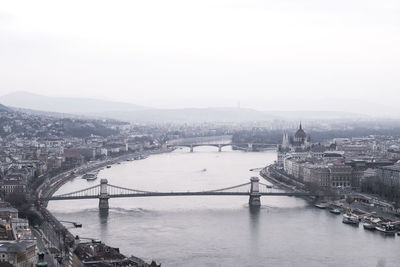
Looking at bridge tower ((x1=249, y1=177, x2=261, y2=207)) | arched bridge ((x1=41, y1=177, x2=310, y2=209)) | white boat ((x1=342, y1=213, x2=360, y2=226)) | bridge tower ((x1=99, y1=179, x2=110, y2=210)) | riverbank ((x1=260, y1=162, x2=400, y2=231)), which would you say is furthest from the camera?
bridge tower ((x1=249, y1=177, x2=261, y2=207))

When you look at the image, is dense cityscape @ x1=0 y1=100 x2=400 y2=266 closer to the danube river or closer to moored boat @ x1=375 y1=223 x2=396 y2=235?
moored boat @ x1=375 y1=223 x2=396 y2=235

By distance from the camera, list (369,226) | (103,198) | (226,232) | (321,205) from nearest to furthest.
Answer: (226,232) < (369,226) < (103,198) < (321,205)

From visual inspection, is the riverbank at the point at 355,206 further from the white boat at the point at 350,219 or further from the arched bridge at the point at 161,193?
the arched bridge at the point at 161,193

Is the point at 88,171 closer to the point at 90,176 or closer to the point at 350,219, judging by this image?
the point at 90,176

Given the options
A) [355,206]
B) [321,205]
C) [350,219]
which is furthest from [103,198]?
[355,206]

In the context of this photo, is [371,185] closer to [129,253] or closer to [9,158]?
[129,253]

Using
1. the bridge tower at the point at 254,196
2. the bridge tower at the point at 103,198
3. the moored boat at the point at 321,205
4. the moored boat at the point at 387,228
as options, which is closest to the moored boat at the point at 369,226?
the moored boat at the point at 387,228

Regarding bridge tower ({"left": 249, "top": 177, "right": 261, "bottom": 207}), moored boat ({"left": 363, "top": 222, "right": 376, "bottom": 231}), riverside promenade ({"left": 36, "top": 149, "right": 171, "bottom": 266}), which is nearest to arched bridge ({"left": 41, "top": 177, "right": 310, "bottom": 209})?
bridge tower ({"left": 249, "top": 177, "right": 261, "bottom": 207})

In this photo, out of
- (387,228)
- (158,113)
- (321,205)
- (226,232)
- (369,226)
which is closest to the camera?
(226,232)
